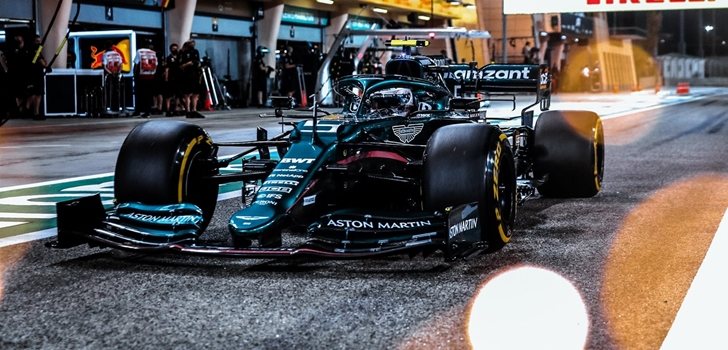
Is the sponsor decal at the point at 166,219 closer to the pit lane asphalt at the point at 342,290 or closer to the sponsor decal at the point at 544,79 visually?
the pit lane asphalt at the point at 342,290

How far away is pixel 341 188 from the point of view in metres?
6.35

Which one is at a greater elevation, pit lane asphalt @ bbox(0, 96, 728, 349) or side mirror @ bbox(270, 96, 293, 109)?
side mirror @ bbox(270, 96, 293, 109)

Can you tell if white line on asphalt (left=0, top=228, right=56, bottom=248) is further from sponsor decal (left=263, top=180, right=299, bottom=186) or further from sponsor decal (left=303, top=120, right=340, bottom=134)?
sponsor decal (left=303, top=120, right=340, bottom=134)

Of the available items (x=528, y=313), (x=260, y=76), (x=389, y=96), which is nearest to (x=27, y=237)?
(x=389, y=96)

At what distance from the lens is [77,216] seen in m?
5.75

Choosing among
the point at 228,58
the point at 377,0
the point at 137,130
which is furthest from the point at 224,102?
the point at 137,130

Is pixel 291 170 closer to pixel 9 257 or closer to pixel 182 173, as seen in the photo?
pixel 182 173

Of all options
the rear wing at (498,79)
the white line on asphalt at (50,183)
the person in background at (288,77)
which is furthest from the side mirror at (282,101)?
the person in background at (288,77)

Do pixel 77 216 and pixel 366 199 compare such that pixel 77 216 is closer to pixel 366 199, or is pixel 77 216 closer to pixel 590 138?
pixel 366 199

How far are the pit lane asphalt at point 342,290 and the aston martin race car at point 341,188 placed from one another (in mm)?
159

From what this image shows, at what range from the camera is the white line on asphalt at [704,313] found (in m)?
4.10

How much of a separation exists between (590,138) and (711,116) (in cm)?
1779

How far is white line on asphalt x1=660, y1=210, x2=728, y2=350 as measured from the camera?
4098 millimetres

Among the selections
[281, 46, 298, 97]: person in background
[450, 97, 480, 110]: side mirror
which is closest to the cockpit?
[450, 97, 480, 110]: side mirror
